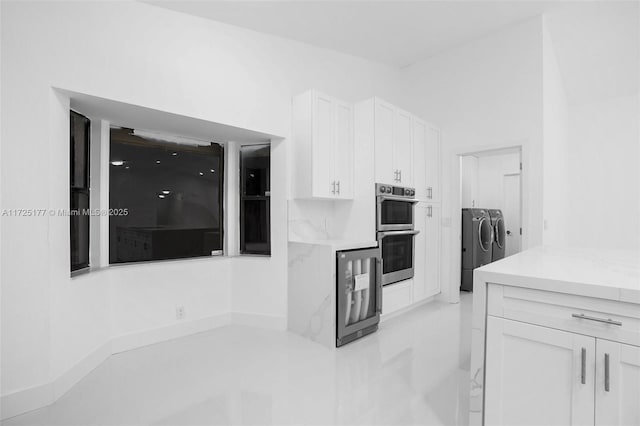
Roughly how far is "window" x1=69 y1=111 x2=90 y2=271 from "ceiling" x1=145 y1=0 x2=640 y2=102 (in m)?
1.10

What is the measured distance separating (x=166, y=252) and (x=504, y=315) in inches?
108

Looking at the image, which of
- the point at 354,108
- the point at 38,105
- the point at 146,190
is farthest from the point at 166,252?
the point at 354,108

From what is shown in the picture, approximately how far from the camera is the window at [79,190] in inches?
90.6

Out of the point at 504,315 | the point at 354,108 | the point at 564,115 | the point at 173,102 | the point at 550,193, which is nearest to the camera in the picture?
the point at 504,315

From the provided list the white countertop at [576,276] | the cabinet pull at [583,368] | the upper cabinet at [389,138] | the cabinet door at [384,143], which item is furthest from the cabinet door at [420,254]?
the cabinet pull at [583,368]

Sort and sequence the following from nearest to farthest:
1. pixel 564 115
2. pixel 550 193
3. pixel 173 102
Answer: pixel 173 102
pixel 550 193
pixel 564 115

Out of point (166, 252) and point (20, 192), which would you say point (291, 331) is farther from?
point (20, 192)

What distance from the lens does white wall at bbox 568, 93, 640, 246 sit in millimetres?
4613

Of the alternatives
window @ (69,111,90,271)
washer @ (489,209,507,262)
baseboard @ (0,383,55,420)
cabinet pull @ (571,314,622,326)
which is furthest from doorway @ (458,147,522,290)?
baseboard @ (0,383,55,420)

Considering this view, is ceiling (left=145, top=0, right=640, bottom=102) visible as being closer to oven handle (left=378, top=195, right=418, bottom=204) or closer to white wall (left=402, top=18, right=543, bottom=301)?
white wall (left=402, top=18, right=543, bottom=301)

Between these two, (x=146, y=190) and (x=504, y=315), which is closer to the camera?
(x=504, y=315)

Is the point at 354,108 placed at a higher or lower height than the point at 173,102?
higher

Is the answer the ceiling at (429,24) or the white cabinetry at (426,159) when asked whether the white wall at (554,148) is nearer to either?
the ceiling at (429,24)

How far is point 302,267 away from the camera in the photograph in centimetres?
298
